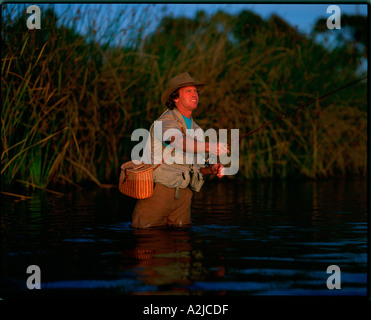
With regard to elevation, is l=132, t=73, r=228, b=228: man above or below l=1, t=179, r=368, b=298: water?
above

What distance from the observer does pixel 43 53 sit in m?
11.4

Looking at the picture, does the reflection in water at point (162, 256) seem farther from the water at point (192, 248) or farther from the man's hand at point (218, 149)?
the man's hand at point (218, 149)

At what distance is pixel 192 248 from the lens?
6.54m

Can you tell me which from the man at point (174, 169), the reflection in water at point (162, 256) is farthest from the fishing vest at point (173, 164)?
the reflection in water at point (162, 256)

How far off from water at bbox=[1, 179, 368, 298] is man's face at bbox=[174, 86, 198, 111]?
1.23m

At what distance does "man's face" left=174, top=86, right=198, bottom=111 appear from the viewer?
7738mm

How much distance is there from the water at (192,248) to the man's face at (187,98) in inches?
48.6

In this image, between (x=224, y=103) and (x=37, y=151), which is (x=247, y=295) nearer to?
(x=37, y=151)

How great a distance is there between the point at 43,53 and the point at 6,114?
3.86 ft

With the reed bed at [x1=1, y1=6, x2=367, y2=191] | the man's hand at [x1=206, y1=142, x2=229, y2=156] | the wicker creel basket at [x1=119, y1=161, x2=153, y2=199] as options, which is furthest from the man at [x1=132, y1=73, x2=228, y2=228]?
the reed bed at [x1=1, y1=6, x2=367, y2=191]

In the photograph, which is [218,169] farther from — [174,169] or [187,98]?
[187,98]

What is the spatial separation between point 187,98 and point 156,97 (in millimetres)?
5456

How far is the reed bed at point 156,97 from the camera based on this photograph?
1119cm

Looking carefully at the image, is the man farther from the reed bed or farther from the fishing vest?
the reed bed
